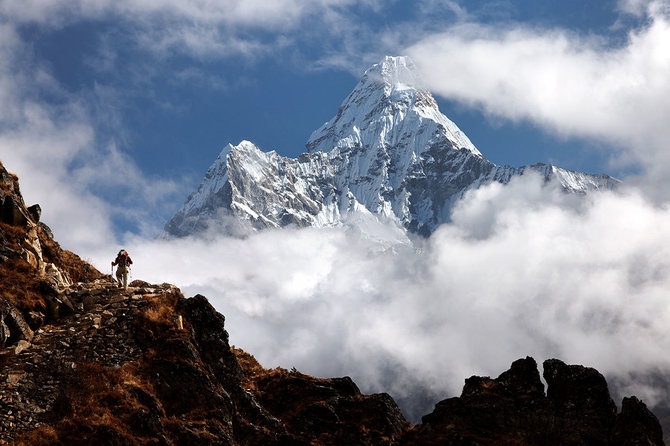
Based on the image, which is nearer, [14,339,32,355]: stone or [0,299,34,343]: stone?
[14,339,32,355]: stone

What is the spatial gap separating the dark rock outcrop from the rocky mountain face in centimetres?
6

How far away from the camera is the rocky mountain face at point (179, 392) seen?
2611cm

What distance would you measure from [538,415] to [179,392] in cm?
1709

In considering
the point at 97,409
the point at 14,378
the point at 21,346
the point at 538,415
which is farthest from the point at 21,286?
the point at 538,415

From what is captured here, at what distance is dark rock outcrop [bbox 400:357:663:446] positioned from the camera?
2947 centimetres

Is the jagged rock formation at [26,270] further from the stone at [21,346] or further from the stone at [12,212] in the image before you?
the stone at [21,346]

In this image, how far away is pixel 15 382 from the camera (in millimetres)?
26188

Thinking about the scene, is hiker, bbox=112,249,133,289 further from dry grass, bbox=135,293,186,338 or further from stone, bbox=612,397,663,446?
stone, bbox=612,397,663,446

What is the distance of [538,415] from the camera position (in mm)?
31266

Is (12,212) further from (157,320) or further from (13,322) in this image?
(157,320)

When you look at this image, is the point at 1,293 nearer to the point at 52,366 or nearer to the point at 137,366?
the point at 52,366

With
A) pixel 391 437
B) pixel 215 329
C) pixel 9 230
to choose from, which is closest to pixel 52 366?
pixel 215 329

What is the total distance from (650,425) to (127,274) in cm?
2797

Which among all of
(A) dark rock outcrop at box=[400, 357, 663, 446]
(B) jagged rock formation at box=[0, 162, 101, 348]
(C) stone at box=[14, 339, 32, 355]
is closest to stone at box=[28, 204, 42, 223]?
(B) jagged rock formation at box=[0, 162, 101, 348]
